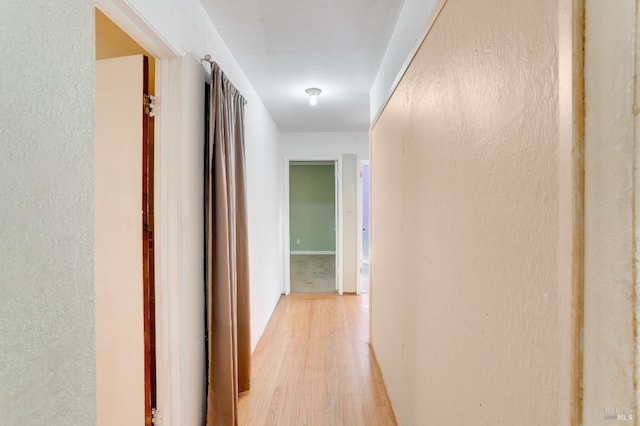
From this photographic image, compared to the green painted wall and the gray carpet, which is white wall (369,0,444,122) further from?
the green painted wall

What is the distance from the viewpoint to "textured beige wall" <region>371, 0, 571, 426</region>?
0.53 m

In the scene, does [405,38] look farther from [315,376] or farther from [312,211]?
[312,211]

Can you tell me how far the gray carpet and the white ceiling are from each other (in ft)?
9.71

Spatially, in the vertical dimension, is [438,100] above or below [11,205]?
above

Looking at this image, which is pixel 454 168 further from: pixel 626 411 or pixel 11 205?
pixel 11 205

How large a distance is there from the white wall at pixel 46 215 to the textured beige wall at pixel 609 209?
3.12 ft

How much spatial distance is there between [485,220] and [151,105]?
1591 millimetres

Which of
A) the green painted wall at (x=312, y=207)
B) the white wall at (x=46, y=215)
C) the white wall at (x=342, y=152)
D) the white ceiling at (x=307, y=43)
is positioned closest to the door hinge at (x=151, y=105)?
the white ceiling at (x=307, y=43)

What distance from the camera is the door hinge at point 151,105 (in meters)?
1.48

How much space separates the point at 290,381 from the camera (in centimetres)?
229

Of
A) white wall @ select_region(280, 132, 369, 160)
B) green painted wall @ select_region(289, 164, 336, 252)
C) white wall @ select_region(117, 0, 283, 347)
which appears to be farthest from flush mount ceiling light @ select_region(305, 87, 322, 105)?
green painted wall @ select_region(289, 164, 336, 252)

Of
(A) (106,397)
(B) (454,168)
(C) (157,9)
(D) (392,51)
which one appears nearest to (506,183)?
(B) (454,168)

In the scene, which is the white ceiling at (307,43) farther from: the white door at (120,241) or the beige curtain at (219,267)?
the white door at (120,241)

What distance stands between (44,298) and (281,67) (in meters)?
2.38
